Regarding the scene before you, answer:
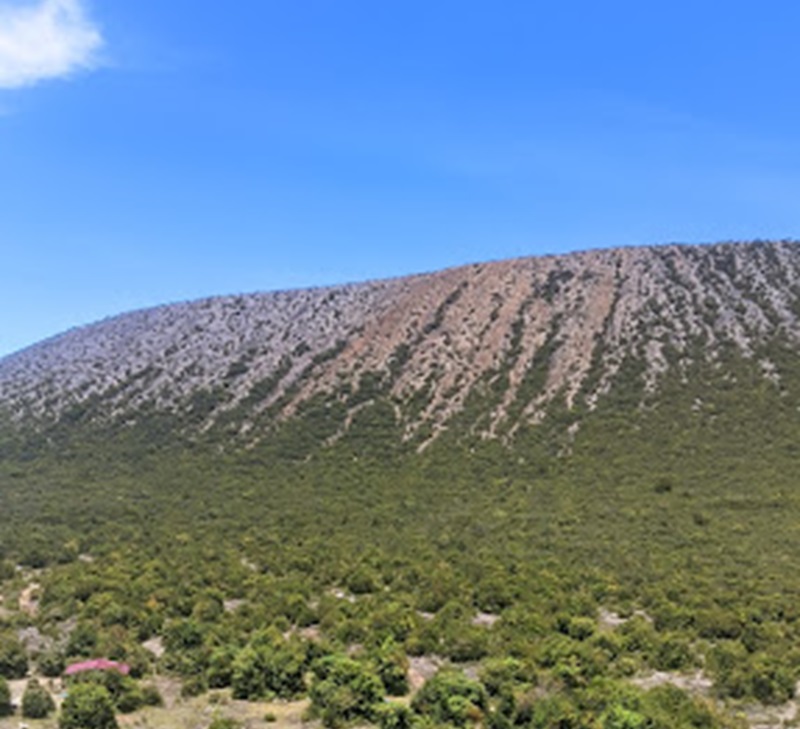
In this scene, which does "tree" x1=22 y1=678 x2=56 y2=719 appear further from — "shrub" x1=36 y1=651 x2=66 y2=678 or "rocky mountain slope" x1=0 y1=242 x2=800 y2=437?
"rocky mountain slope" x1=0 y1=242 x2=800 y2=437

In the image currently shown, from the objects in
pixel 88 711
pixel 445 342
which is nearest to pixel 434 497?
pixel 445 342

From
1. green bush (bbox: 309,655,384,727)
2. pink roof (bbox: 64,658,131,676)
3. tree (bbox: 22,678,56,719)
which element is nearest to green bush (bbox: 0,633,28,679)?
pink roof (bbox: 64,658,131,676)

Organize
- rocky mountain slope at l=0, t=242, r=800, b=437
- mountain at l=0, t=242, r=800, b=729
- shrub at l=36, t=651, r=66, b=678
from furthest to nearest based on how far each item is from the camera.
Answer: rocky mountain slope at l=0, t=242, r=800, b=437 < shrub at l=36, t=651, r=66, b=678 < mountain at l=0, t=242, r=800, b=729

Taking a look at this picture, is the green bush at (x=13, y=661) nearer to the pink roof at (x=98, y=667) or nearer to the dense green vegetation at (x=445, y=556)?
the dense green vegetation at (x=445, y=556)

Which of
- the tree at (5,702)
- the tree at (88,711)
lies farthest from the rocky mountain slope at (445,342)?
the tree at (88,711)

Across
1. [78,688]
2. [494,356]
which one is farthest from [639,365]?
[78,688]

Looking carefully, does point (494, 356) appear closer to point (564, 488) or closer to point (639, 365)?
point (639, 365)
